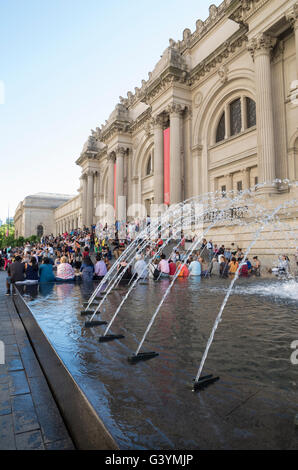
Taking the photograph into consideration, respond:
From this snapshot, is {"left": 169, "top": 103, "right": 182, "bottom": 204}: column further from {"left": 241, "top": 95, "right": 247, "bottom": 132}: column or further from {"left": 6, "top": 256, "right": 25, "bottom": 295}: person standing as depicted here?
{"left": 6, "top": 256, "right": 25, "bottom": 295}: person standing

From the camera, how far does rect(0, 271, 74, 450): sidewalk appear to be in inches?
70.2

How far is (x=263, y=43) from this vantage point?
14.4 meters

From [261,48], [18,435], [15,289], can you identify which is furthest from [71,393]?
[261,48]

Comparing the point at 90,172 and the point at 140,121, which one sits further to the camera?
the point at 90,172

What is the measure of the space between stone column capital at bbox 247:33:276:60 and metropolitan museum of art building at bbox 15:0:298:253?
4 centimetres

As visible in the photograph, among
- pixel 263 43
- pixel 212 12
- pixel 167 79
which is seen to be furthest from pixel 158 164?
pixel 263 43

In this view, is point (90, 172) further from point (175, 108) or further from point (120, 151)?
point (175, 108)

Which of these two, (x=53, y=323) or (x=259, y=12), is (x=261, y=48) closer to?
(x=259, y=12)

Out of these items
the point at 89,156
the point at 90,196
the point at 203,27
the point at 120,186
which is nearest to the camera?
the point at 203,27

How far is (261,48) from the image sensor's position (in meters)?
14.5

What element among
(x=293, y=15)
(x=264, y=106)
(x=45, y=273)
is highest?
(x=293, y=15)

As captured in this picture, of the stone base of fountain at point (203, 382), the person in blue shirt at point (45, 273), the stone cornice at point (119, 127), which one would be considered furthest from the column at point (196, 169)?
the stone base of fountain at point (203, 382)

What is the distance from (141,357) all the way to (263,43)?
53.9 feet

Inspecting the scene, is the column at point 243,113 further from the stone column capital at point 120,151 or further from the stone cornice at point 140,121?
the stone column capital at point 120,151
